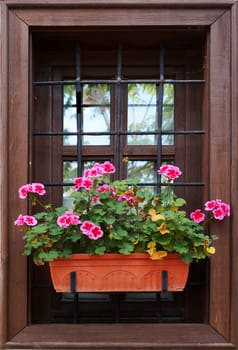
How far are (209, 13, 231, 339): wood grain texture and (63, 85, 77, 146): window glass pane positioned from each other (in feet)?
1.75

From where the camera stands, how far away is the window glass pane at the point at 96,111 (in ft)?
5.90

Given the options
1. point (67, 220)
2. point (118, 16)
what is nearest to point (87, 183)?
point (67, 220)

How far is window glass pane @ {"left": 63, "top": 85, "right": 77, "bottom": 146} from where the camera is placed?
1802 mm

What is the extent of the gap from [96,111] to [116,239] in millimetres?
560

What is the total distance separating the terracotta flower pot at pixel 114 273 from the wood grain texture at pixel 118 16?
0.80m

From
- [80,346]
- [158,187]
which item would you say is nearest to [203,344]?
[80,346]

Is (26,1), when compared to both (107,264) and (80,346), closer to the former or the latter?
(107,264)

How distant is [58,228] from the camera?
1.51 m

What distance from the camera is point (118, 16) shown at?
5.31 feet

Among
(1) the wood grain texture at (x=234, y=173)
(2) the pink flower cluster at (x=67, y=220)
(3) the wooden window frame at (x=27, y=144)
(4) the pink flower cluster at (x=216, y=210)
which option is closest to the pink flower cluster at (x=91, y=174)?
(2) the pink flower cluster at (x=67, y=220)

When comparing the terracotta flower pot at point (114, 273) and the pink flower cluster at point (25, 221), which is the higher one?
the pink flower cluster at point (25, 221)

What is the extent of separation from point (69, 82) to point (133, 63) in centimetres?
27

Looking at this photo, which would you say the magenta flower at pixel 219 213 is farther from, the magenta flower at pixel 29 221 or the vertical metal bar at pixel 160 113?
the magenta flower at pixel 29 221

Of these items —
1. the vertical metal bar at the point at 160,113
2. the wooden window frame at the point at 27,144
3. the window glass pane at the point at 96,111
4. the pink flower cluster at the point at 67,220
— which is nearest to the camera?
the pink flower cluster at the point at 67,220
